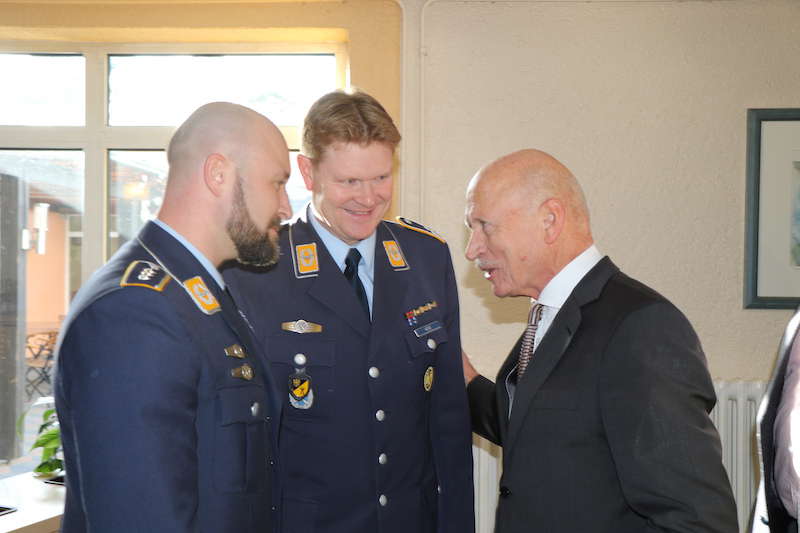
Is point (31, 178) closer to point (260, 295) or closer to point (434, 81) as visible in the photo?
point (434, 81)

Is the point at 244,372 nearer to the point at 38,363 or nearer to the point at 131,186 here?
the point at 131,186

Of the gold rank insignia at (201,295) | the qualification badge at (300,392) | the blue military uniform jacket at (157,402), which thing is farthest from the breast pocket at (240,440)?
the qualification badge at (300,392)

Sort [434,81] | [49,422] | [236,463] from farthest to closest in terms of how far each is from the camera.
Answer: [434,81]
[49,422]
[236,463]

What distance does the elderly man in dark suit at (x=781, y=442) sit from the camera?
1.66m

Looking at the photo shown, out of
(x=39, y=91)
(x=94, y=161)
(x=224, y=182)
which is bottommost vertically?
(x=224, y=182)

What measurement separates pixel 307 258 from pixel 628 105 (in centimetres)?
193

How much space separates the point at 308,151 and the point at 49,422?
4.98 ft

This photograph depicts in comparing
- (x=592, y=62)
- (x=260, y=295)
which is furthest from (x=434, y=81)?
(x=260, y=295)

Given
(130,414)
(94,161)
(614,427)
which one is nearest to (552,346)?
(614,427)

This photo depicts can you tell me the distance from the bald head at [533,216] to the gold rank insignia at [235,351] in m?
0.65

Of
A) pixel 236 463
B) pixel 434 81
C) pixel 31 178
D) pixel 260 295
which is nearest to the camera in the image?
pixel 236 463

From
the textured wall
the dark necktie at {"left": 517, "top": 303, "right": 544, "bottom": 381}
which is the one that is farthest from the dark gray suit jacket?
the textured wall

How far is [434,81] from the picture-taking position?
320 centimetres

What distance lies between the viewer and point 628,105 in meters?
3.22
